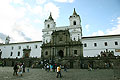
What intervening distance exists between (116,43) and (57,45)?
22.3 meters

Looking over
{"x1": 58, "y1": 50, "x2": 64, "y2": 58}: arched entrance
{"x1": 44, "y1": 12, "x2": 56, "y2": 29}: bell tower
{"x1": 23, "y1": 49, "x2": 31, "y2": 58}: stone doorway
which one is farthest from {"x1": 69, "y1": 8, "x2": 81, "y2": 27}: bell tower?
{"x1": 23, "y1": 49, "x2": 31, "y2": 58}: stone doorway

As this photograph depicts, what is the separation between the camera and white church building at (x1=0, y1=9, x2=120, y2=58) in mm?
35656

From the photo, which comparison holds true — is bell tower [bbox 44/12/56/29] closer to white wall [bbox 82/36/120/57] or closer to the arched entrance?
the arched entrance

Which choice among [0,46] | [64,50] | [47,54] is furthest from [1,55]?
[64,50]

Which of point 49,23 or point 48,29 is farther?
point 49,23

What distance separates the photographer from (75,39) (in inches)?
1606

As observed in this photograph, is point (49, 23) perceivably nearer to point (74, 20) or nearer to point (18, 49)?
point (74, 20)

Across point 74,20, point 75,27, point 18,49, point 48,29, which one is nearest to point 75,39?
point 75,27

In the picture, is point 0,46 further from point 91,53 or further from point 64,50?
point 91,53

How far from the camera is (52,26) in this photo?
46844mm

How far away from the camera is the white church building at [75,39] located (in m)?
35.7

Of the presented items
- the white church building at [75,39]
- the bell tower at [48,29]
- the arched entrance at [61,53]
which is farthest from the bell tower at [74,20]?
the arched entrance at [61,53]

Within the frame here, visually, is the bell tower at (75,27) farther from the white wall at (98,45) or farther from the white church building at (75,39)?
the white wall at (98,45)

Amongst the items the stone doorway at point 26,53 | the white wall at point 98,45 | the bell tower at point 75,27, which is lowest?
the stone doorway at point 26,53
